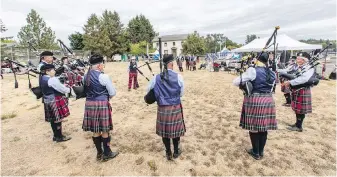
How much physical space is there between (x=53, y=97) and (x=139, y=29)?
1954 inches

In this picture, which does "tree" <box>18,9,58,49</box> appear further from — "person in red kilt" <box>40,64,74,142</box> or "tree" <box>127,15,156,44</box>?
"person in red kilt" <box>40,64,74,142</box>

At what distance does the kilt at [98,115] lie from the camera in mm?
3024

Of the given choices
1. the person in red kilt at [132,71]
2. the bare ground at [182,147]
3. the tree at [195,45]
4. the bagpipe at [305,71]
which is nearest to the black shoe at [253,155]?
the bare ground at [182,147]

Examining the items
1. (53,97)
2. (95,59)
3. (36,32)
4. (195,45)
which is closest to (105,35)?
(36,32)

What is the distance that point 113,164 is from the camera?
3.20 m

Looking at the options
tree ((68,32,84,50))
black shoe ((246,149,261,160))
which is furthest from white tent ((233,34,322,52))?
tree ((68,32,84,50))

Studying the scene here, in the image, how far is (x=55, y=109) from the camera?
3729 mm

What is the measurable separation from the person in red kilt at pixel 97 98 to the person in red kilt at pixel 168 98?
2.12 feet

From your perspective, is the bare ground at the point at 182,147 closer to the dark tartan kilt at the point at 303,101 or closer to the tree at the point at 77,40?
the dark tartan kilt at the point at 303,101

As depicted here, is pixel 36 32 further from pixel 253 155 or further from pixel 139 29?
pixel 253 155

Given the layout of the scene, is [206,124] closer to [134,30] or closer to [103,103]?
[103,103]

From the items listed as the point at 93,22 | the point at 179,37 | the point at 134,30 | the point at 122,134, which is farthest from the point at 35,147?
the point at 179,37

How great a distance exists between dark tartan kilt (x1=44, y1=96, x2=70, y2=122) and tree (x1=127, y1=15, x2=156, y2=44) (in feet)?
160

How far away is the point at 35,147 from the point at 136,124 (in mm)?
1994
